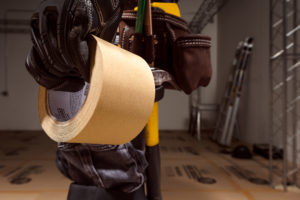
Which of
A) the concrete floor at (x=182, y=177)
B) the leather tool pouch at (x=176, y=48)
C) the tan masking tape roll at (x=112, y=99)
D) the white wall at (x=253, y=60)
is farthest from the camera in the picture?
the white wall at (x=253, y=60)

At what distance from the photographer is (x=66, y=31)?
197 mm

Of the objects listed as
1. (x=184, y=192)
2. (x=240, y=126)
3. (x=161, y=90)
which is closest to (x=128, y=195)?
(x=161, y=90)

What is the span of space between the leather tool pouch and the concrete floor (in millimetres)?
884

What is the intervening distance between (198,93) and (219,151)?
1.47m

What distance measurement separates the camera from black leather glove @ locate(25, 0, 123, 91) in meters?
0.19

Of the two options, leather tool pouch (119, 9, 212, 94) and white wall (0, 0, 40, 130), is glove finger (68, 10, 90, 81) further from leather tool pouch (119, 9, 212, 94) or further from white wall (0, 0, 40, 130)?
white wall (0, 0, 40, 130)

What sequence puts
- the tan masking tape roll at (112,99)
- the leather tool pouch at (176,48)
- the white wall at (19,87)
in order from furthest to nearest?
1. the white wall at (19,87)
2. the leather tool pouch at (176,48)
3. the tan masking tape roll at (112,99)

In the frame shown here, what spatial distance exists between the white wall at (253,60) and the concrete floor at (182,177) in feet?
2.16

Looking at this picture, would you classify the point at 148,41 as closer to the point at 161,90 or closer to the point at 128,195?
the point at 161,90

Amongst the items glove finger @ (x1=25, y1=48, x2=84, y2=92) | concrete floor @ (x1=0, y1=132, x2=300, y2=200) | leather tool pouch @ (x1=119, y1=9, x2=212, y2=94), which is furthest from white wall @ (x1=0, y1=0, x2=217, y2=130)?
glove finger @ (x1=25, y1=48, x2=84, y2=92)

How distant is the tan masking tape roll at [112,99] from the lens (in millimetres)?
175

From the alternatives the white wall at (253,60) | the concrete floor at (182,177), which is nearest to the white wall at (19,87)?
the white wall at (253,60)

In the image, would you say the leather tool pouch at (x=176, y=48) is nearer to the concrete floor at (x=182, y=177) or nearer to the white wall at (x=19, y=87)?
the concrete floor at (x=182, y=177)

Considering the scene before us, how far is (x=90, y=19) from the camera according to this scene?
198 mm
